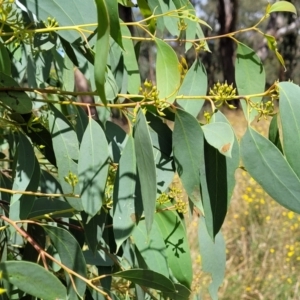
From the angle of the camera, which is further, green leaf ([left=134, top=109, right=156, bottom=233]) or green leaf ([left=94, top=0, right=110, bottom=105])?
green leaf ([left=134, top=109, right=156, bottom=233])

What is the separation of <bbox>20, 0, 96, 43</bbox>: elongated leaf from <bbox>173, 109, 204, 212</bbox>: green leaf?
0.65 feet

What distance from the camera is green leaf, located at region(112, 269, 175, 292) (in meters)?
0.81

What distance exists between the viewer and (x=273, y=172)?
0.76 meters

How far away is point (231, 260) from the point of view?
10.0 ft

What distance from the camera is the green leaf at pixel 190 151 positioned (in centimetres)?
75

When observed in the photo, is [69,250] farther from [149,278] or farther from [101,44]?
[101,44]

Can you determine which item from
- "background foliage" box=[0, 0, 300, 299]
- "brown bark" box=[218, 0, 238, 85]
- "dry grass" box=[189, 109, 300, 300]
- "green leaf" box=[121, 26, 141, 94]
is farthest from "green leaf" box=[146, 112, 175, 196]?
"brown bark" box=[218, 0, 238, 85]

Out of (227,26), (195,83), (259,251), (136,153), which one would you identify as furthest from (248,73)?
(227,26)

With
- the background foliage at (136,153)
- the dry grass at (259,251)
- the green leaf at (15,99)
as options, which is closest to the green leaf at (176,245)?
the background foliage at (136,153)

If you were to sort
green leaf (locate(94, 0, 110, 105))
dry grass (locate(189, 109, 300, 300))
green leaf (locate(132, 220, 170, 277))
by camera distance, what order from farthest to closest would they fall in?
dry grass (locate(189, 109, 300, 300)) → green leaf (locate(132, 220, 170, 277)) → green leaf (locate(94, 0, 110, 105))

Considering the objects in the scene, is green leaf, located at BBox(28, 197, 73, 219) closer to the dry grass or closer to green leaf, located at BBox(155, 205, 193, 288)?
green leaf, located at BBox(155, 205, 193, 288)

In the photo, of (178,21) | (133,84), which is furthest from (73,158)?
(178,21)

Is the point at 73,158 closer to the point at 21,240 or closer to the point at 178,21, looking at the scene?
the point at 178,21

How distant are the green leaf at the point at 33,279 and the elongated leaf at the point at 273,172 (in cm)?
31
